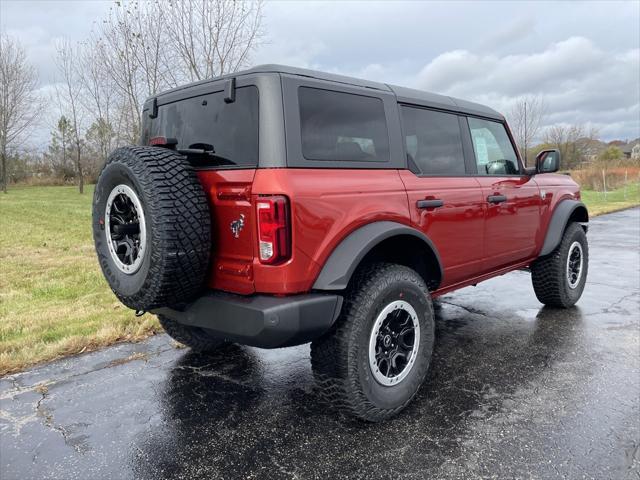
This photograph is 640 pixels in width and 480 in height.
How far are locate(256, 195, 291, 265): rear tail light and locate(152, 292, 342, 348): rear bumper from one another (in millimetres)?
228

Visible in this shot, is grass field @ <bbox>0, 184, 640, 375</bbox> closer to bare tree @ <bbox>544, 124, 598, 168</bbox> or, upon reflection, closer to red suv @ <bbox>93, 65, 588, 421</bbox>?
red suv @ <bbox>93, 65, 588, 421</bbox>

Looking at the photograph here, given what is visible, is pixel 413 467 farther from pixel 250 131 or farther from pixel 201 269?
pixel 250 131

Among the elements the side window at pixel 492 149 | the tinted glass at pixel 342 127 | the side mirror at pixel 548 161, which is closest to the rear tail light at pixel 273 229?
the tinted glass at pixel 342 127

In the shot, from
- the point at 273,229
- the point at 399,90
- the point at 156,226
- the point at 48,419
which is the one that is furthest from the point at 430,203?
the point at 48,419

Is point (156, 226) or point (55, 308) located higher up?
point (156, 226)

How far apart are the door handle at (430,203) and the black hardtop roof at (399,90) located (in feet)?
2.34

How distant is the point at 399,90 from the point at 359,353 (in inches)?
72.1

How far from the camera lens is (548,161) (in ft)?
14.6

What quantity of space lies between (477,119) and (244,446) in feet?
10.3

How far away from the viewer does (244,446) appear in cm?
260

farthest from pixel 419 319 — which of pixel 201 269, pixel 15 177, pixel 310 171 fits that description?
pixel 15 177

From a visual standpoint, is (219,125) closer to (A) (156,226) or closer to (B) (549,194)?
(A) (156,226)

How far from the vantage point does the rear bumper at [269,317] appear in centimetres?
239

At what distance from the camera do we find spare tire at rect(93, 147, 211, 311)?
2.42 metres
